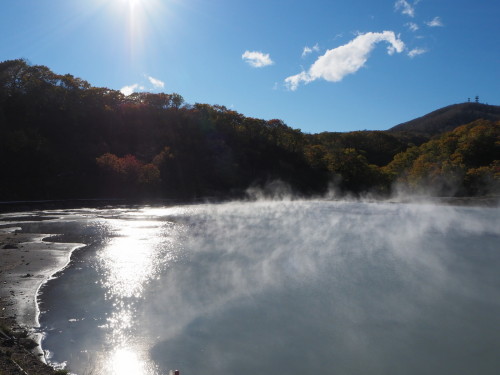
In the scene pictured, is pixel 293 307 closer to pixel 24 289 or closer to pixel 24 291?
pixel 24 291

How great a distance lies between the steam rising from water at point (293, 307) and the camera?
7.95 m

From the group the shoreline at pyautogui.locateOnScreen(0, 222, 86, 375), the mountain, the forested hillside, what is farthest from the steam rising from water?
the mountain

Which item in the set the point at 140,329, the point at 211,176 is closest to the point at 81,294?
the point at 140,329

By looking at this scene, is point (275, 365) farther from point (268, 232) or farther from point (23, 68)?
point (23, 68)

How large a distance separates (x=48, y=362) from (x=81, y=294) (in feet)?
14.3

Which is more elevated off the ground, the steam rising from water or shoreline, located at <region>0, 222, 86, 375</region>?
shoreline, located at <region>0, 222, 86, 375</region>

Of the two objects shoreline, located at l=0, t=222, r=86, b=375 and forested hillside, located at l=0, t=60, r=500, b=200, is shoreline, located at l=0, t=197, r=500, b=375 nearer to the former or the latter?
shoreline, located at l=0, t=222, r=86, b=375

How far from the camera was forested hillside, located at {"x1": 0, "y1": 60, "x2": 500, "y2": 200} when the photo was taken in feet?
177

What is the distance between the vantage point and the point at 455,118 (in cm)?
18312

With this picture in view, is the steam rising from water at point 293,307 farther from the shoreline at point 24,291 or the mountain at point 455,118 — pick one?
the mountain at point 455,118

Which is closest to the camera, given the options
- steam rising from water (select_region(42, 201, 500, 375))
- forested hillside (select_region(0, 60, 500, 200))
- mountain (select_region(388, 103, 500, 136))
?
steam rising from water (select_region(42, 201, 500, 375))

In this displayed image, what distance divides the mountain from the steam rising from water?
559ft

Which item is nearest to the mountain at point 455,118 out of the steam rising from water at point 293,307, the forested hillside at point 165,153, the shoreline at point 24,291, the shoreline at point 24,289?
the forested hillside at point 165,153

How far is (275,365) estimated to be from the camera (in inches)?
302
